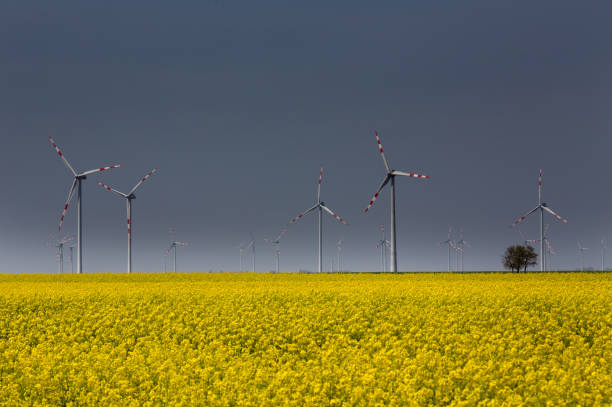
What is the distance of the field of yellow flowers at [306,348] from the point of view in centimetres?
1105

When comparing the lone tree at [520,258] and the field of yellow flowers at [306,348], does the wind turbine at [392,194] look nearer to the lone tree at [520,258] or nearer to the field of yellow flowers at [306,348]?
the field of yellow flowers at [306,348]

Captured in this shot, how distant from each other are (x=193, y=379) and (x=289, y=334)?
5.50 meters

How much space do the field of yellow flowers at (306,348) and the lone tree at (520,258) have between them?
264 feet

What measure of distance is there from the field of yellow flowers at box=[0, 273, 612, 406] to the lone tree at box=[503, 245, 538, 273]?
3168 inches

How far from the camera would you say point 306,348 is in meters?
16.5

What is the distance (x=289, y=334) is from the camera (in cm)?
1750

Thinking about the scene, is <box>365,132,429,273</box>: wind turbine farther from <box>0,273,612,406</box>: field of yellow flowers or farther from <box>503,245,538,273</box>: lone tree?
<box>503,245,538,273</box>: lone tree

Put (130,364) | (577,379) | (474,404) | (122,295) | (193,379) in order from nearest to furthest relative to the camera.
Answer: (474,404) → (577,379) → (193,379) → (130,364) → (122,295)

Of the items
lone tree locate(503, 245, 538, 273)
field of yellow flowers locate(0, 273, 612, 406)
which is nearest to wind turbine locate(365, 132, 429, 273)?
field of yellow flowers locate(0, 273, 612, 406)

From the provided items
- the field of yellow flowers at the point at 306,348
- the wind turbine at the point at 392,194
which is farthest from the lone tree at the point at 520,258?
the field of yellow flowers at the point at 306,348

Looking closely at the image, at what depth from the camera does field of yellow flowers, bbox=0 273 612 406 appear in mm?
11047

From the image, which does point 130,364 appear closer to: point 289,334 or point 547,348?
point 289,334

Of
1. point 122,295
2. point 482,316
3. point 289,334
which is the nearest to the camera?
point 289,334

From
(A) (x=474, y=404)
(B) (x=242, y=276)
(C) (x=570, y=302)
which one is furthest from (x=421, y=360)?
(B) (x=242, y=276)
